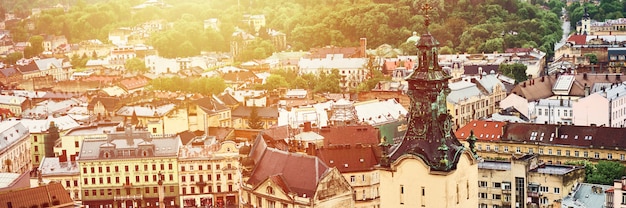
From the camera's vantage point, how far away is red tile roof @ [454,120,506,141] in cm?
5172

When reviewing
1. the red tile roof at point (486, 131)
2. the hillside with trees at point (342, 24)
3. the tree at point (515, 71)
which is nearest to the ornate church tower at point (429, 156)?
the red tile roof at point (486, 131)

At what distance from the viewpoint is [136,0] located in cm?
16075

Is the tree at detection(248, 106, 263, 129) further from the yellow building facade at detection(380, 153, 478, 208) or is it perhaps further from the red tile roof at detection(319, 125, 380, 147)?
the yellow building facade at detection(380, 153, 478, 208)

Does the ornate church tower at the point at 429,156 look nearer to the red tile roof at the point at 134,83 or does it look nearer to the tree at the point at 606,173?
the tree at the point at 606,173

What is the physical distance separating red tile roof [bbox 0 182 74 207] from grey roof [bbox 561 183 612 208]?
2230 centimetres

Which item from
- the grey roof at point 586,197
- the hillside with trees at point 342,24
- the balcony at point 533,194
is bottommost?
the balcony at point 533,194

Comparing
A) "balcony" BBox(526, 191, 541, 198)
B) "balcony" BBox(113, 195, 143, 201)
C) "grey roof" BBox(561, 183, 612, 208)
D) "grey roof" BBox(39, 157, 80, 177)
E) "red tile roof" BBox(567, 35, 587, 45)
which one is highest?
"red tile roof" BBox(567, 35, 587, 45)

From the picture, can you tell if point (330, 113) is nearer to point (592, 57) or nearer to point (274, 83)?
point (274, 83)

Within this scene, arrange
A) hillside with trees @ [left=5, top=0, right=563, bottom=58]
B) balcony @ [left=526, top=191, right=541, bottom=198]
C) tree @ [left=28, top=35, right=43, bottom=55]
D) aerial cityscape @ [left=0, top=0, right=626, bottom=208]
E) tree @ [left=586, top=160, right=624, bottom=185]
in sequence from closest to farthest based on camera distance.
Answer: aerial cityscape @ [left=0, top=0, right=626, bottom=208], balcony @ [left=526, top=191, right=541, bottom=198], tree @ [left=586, top=160, right=624, bottom=185], hillside with trees @ [left=5, top=0, right=563, bottom=58], tree @ [left=28, top=35, right=43, bottom=55]

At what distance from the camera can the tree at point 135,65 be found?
4057 inches

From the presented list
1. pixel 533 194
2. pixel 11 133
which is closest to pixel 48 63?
pixel 11 133

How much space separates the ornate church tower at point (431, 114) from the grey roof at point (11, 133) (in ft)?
134

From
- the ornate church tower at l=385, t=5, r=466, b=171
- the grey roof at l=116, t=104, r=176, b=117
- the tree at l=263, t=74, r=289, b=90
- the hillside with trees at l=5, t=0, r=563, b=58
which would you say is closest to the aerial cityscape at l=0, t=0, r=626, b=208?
the ornate church tower at l=385, t=5, r=466, b=171

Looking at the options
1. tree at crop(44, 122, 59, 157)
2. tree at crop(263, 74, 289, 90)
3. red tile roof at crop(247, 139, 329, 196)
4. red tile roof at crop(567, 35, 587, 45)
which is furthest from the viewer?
red tile roof at crop(567, 35, 587, 45)
